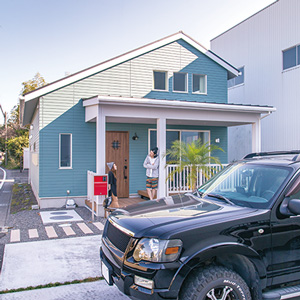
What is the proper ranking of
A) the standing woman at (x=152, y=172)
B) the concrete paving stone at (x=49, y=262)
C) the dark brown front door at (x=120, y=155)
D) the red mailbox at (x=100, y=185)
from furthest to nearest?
the dark brown front door at (x=120, y=155)
the standing woman at (x=152, y=172)
the red mailbox at (x=100, y=185)
the concrete paving stone at (x=49, y=262)

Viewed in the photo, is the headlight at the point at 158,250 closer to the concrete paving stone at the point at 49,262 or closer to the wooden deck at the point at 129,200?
the concrete paving stone at the point at 49,262

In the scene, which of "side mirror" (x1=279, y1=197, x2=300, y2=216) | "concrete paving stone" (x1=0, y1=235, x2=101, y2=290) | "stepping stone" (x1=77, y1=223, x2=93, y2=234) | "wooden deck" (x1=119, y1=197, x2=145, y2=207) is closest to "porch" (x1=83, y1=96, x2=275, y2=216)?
"wooden deck" (x1=119, y1=197, x2=145, y2=207)

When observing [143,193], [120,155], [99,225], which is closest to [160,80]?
[120,155]

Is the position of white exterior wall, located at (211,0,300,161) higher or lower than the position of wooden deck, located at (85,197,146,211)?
higher

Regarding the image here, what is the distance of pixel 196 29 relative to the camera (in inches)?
570

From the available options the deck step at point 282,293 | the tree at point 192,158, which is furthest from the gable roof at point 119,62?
the deck step at point 282,293

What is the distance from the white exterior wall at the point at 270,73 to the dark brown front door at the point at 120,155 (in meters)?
7.48

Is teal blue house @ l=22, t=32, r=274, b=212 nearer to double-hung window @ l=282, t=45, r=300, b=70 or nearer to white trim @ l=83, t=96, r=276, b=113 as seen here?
white trim @ l=83, t=96, r=276, b=113

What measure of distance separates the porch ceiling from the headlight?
249 inches

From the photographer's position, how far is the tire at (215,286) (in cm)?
275

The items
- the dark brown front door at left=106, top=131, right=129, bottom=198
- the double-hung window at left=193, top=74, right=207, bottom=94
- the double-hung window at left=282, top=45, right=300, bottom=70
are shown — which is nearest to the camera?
the dark brown front door at left=106, top=131, right=129, bottom=198

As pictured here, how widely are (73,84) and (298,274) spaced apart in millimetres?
9359

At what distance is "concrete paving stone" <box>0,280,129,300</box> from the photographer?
3891 mm

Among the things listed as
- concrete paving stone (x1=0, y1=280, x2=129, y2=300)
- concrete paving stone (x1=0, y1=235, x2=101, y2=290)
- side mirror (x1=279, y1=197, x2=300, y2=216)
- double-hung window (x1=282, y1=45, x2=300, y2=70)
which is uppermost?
double-hung window (x1=282, y1=45, x2=300, y2=70)
